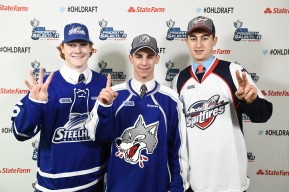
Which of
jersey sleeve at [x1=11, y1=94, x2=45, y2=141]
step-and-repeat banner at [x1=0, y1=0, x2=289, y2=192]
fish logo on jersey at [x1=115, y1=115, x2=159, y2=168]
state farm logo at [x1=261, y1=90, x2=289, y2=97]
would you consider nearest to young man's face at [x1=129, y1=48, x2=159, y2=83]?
fish logo on jersey at [x1=115, y1=115, x2=159, y2=168]

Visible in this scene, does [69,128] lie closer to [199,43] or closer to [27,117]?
[27,117]

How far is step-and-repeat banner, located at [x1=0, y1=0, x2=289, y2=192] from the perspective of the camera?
1.93 m

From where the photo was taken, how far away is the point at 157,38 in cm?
194

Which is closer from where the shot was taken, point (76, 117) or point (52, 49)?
point (76, 117)

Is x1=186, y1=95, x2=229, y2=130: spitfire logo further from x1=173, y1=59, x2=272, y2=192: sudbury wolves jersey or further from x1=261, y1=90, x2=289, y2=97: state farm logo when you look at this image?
x1=261, y1=90, x2=289, y2=97: state farm logo

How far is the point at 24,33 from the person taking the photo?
194 centimetres

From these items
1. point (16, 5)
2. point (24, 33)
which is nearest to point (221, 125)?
point (24, 33)

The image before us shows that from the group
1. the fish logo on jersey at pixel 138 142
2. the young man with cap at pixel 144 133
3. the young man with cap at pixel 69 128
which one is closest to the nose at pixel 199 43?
the young man with cap at pixel 144 133

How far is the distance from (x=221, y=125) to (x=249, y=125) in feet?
2.62

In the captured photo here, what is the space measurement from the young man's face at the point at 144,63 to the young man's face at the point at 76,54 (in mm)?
270

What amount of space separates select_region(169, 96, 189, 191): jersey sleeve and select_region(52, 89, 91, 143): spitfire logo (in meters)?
0.46

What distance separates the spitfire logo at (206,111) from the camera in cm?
133

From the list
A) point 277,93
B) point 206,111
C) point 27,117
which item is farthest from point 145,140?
point 277,93

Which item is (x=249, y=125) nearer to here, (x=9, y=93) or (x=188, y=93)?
(x=188, y=93)
